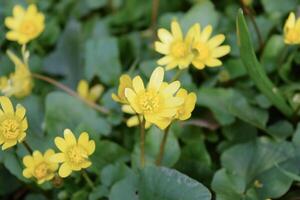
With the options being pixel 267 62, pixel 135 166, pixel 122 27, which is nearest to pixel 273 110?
pixel 267 62

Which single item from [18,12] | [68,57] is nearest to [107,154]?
[68,57]

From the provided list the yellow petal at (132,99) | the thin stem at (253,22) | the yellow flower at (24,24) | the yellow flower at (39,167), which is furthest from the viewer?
the yellow flower at (24,24)

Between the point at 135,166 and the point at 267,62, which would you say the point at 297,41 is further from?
the point at 135,166

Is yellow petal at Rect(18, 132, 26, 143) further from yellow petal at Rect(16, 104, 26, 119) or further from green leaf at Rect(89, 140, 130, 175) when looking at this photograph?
green leaf at Rect(89, 140, 130, 175)

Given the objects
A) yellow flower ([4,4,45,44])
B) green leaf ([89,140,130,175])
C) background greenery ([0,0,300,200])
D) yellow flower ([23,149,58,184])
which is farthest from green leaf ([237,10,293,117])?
yellow flower ([4,4,45,44])

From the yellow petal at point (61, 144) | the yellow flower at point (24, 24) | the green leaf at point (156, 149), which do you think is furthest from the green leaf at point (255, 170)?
the yellow flower at point (24, 24)

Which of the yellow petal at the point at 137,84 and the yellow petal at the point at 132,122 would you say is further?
the yellow petal at the point at 132,122

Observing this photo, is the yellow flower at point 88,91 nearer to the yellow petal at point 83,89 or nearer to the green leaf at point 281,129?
the yellow petal at point 83,89
